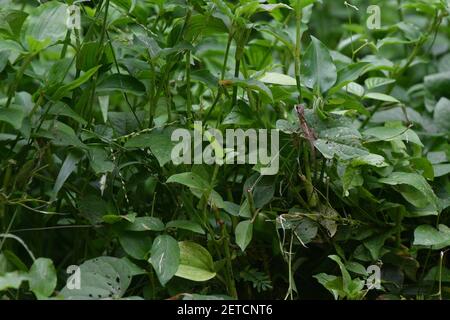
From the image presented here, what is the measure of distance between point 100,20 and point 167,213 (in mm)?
294

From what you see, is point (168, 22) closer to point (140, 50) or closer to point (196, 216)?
point (140, 50)

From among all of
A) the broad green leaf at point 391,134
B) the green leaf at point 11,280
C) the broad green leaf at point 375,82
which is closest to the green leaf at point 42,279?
the green leaf at point 11,280

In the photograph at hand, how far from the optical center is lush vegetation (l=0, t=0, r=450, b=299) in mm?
921

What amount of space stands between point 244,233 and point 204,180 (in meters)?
0.09

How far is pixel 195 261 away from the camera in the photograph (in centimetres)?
93

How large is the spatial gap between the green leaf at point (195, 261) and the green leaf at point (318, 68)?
0.94ft

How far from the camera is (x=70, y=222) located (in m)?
1.10

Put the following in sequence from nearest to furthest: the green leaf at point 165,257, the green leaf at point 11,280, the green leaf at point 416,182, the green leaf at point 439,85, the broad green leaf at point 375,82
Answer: the green leaf at point 11,280
the green leaf at point 165,257
the green leaf at point 416,182
the broad green leaf at point 375,82
the green leaf at point 439,85

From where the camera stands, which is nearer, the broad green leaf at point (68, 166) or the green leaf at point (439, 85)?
the broad green leaf at point (68, 166)

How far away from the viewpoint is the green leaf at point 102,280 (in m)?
0.84

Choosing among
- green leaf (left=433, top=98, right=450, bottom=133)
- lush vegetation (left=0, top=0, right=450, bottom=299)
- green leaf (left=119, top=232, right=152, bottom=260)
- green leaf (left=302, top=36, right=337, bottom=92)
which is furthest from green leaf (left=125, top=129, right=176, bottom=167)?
green leaf (left=433, top=98, right=450, bottom=133)

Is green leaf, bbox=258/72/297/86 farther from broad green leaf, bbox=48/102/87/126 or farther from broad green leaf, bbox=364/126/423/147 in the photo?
broad green leaf, bbox=48/102/87/126

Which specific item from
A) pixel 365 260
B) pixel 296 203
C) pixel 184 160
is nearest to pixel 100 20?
pixel 184 160

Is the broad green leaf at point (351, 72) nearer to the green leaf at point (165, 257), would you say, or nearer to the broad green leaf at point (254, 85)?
the broad green leaf at point (254, 85)
